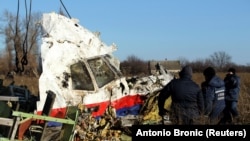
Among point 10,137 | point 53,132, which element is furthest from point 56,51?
point 10,137

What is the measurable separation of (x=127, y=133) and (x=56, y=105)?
161cm

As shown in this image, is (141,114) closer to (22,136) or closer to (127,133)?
(127,133)

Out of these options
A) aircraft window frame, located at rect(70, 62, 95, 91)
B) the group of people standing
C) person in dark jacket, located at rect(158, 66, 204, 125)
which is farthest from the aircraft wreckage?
person in dark jacket, located at rect(158, 66, 204, 125)

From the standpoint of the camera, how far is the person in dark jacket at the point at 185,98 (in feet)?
25.9

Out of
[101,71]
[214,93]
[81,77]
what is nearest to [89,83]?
[81,77]

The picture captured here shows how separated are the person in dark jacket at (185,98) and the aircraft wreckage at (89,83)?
2286mm

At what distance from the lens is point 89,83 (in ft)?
35.6

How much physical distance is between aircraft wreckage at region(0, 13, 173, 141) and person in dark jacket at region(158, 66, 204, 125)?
229 cm

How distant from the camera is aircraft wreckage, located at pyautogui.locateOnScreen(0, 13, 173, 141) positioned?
33.8ft

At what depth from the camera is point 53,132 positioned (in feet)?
30.6

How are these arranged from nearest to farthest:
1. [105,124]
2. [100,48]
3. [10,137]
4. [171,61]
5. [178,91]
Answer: [10,137] → [178,91] → [105,124] → [100,48] → [171,61]

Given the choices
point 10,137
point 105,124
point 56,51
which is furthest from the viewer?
point 56,51

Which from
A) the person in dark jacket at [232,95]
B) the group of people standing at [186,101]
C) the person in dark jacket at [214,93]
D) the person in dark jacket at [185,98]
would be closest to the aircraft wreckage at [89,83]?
the person in dark jacket at [214,93]

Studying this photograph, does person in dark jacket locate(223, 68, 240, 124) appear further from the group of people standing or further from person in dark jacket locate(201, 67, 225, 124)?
the group of people standing
